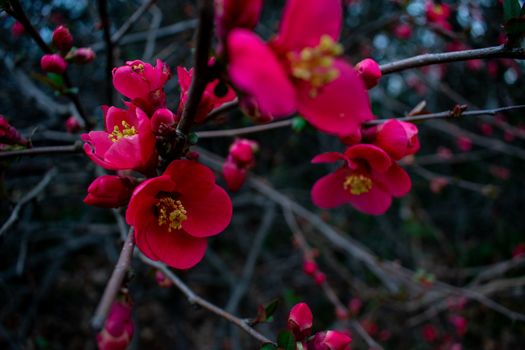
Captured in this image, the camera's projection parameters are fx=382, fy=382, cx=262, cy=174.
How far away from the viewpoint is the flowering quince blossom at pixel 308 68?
489 millimetres

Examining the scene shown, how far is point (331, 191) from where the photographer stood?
3.96 ft

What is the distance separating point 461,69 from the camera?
3.48 meters

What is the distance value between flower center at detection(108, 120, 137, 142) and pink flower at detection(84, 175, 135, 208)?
0.14 meters

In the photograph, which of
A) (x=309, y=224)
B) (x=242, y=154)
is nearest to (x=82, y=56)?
(x=242, y=154)

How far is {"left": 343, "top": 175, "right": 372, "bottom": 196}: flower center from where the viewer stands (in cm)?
110

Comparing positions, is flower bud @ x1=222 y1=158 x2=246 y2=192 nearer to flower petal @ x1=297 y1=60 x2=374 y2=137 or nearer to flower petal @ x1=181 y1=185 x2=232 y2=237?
flower petal @ x1=181 y1=185 x2=232 y2=237

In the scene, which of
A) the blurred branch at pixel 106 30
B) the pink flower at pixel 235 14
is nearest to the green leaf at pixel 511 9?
the pink flower at pixel 235 14

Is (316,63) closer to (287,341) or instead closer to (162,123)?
(162,123)

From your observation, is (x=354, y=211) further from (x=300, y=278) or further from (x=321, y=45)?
(x=321, y=45)

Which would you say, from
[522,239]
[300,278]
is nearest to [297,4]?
[300,278]

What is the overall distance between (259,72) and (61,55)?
91 centimetres

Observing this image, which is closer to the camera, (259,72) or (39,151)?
(259,72)

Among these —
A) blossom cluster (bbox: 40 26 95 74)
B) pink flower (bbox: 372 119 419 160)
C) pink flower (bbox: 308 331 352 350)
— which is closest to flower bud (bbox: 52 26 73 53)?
blossom cluster (bbox: 40 26 95 74)

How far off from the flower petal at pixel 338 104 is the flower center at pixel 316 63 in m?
0.02
